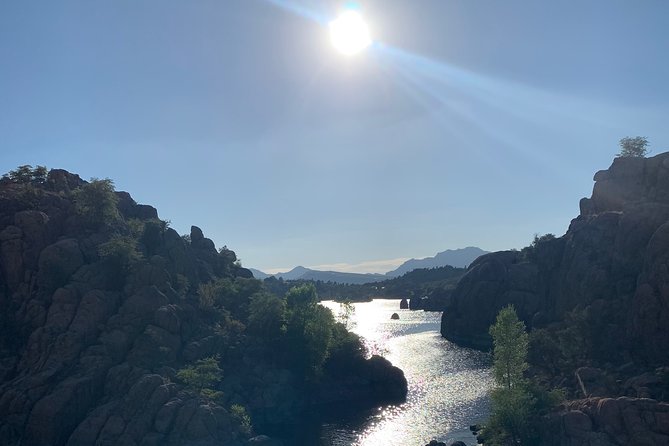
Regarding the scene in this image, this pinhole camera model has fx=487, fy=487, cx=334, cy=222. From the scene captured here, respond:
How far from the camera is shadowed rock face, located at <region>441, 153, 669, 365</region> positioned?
67438 millimetres

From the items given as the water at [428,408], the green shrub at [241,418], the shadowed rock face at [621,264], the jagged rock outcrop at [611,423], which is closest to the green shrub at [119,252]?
the green shrub at [241,418]

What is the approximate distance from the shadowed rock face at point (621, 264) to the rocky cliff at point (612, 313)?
0.47 ft

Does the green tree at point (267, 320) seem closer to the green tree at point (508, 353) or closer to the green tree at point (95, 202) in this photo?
the green tree at point (95, 202)

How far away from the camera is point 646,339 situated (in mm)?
67062

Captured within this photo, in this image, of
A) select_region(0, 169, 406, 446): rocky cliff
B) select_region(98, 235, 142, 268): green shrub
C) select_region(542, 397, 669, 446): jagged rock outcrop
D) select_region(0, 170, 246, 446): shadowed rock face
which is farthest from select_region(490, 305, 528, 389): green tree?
select_region(98, 235, 142, 268): green shrub

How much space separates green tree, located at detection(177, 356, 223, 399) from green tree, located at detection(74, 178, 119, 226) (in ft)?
103

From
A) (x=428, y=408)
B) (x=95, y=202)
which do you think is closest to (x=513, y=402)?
(x=428, y=408)

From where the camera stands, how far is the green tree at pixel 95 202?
8469 centimetres

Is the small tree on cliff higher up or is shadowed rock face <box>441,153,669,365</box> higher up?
shadowed rock face <box>441,153,669,365</box>

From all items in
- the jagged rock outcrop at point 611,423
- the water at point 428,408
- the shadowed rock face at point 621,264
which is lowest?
the water at point 428,408

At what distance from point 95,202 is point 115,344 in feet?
90.9

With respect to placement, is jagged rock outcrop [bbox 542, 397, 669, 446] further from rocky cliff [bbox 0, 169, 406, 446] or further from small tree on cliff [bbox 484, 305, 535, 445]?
rocky cliff [bbox 0, 169, 406, 446]

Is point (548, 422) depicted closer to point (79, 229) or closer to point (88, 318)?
point (88, 318)

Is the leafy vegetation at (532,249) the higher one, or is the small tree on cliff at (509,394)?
the leafy vegetation at (532,249)
